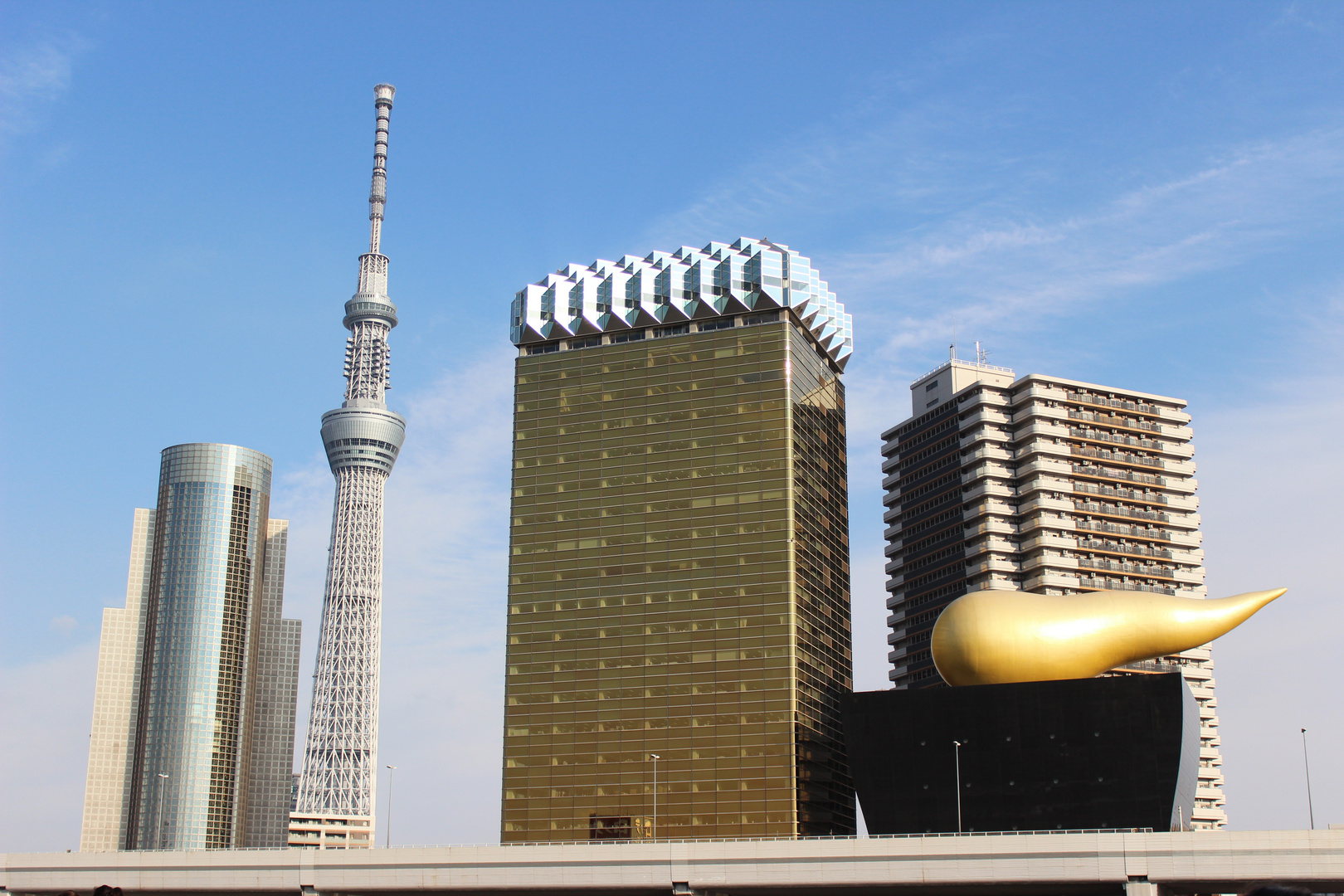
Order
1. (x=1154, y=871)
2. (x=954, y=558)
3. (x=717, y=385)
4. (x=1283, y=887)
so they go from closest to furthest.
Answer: (x=1283, y=887)
(x=1154, y=871)
(x=717, y=385)
(x=954, y=558)

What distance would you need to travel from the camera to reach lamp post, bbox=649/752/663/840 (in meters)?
135

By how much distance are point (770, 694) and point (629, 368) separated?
38134mm

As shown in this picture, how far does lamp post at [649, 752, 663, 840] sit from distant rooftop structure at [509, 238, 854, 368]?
45666 millimetres

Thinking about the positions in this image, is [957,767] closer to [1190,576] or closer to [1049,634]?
[1049,634]

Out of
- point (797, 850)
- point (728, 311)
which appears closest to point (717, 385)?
point (728, 311)

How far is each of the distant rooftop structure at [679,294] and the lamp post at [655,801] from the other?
4567cm

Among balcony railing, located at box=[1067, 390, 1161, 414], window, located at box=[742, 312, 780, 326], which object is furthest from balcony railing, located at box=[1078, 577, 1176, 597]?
window, located at box=[742, 312, 780, 326]

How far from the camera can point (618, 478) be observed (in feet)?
493

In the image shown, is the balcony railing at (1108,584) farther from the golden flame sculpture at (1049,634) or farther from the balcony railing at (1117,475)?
the golden flame sculpture at (1049,634)

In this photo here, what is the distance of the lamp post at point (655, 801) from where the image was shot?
135000 mm

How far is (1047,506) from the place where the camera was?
17188 centimetres

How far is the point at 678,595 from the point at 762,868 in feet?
158

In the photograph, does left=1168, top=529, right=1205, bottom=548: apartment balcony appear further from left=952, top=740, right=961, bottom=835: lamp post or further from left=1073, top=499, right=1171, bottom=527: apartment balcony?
left=952, top=740, right=961, bottom=835: lamp post

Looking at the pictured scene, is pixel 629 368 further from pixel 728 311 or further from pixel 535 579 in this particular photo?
pixel 535 579
